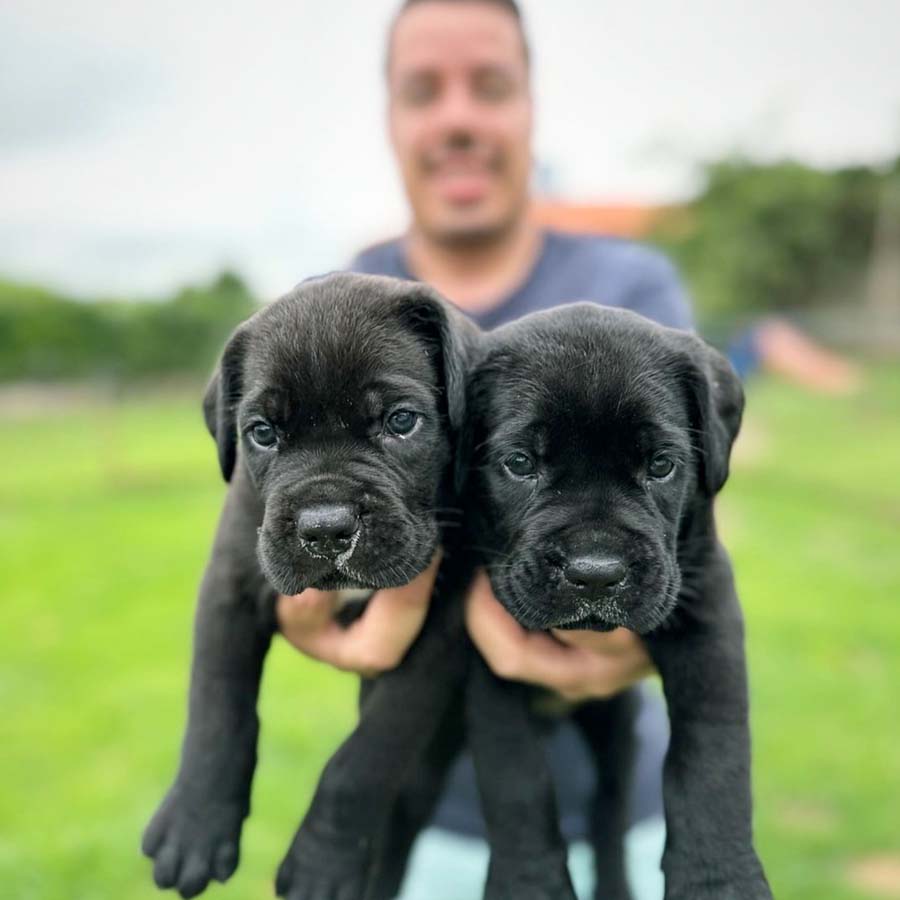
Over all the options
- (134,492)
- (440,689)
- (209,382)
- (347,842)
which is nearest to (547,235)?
(209,382)

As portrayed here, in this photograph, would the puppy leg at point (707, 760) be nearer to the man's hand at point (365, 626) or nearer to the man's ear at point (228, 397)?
the man's hand at point (365, 626)

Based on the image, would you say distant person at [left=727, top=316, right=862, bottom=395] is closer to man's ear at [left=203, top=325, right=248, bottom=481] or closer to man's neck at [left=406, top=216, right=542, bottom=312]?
man's neck at [left=406, top=216, right=542, bottom=312]

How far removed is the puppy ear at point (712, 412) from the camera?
6.95 feet

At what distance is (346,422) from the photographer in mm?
1988

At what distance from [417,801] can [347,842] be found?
0.51 metres

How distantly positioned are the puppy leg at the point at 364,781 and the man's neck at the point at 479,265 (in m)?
1.52

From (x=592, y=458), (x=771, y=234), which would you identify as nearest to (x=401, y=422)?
(x=592, y=458)

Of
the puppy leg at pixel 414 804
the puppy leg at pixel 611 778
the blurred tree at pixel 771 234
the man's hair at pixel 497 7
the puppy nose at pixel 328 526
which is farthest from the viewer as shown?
the blurred tree at pixel 771 234

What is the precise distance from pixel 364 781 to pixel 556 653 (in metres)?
0.49

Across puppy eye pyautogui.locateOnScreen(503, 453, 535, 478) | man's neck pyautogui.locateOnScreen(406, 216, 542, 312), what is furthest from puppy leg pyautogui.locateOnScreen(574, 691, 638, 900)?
man's neck pyautogui.locateOnScreen(406, 216, 542, 312)

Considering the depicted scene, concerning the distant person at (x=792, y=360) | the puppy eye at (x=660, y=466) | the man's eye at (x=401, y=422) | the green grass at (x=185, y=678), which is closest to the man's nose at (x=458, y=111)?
the man's eye at (x=401, y=422)

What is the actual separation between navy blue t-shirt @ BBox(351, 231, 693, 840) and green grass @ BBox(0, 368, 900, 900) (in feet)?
9.79

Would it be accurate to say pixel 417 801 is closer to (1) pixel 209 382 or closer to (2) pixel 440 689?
(2) pixel 440 689

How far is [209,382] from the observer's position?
231cm
